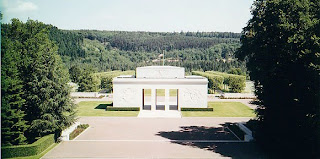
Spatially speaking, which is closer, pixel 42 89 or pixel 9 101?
pixel 9 101

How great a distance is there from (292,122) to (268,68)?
4720 millimetres

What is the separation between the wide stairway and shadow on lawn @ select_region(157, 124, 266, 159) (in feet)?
23.3

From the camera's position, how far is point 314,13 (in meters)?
20.4

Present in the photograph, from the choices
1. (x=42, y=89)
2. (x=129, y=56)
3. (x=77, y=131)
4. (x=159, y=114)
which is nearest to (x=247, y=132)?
(x=159, y=114)

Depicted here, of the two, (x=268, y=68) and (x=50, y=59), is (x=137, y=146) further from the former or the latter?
(x=268, y=68)

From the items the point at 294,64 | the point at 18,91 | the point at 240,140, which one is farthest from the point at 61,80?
the point at 294,64

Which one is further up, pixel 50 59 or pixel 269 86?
pixel 50 59

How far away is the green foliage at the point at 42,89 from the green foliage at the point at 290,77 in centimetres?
1753

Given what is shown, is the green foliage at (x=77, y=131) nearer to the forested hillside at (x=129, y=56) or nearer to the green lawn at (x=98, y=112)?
the green lawn at (x=98, y=112)

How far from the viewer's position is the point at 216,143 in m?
26.0

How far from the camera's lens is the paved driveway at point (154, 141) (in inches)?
894

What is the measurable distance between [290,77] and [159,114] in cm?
2314

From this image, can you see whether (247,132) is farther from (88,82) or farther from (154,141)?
(88,82)

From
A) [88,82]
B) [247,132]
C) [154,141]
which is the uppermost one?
[88,82]
